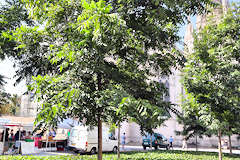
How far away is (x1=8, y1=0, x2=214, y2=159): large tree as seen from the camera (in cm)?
427

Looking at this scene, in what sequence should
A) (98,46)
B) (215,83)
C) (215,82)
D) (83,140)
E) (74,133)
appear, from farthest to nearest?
1. (74,133)
2. (83,140)
3. (215,82)
4. (215,83)
5. (98,46)

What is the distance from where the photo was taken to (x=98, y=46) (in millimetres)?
4508

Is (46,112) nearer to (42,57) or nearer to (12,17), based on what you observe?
(42,57)

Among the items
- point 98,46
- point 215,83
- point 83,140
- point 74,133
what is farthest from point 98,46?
point 74,133

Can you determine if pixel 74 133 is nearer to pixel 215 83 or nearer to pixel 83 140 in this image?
pixel 83 140

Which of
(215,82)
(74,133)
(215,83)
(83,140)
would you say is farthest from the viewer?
(74,133)

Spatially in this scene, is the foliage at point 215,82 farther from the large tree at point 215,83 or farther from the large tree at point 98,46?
the large tree at point 98,46

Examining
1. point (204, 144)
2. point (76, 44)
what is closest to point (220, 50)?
point (76, 44)

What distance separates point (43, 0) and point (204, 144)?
34.5 meters

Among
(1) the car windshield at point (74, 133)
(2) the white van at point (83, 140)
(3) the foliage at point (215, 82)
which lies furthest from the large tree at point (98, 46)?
(1) the car windshield at point (74, 133)

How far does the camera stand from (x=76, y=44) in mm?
4688

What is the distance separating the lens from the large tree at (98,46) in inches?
168

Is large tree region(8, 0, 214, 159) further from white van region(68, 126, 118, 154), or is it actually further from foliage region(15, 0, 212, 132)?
white van region(68, 126, 118, 154)

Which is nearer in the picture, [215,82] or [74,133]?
[215,82]
